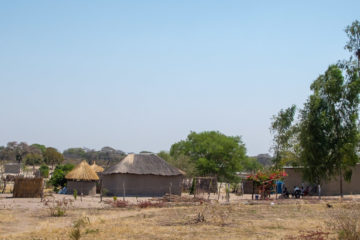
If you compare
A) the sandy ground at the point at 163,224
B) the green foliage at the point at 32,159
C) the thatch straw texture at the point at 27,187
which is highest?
the green foliage at the point at 32,159

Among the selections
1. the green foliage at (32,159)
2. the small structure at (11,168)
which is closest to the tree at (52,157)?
the green foliage at (32,159)

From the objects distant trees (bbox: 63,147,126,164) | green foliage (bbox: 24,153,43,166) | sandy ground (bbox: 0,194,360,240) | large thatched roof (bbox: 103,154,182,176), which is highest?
distant trees (bbox: 63,147,126,164)

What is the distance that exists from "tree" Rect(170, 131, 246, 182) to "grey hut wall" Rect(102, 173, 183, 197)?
13.2 meters

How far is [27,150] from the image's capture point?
85250 mm

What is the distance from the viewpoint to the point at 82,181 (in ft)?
115

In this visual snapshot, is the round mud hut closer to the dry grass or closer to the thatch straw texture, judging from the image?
the thatch straw texture

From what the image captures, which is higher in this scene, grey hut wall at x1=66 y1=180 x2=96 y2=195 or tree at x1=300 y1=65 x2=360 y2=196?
tree at x1=300 y1=65 x2=360 y2=196

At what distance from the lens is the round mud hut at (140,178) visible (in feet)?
117

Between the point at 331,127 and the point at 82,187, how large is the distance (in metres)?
19.4

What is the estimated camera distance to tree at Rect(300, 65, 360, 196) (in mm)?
30688

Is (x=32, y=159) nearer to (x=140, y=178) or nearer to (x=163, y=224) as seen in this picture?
(x=140, y=178)

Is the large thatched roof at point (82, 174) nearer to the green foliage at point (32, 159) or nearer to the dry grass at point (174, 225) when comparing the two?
the dry grass at point (174, 225)

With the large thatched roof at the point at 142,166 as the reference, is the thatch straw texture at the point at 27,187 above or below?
below

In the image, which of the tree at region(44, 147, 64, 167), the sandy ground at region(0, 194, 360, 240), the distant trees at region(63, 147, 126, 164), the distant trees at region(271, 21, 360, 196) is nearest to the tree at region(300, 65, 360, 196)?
the distant trees at region(271, 21, 360, 196)
